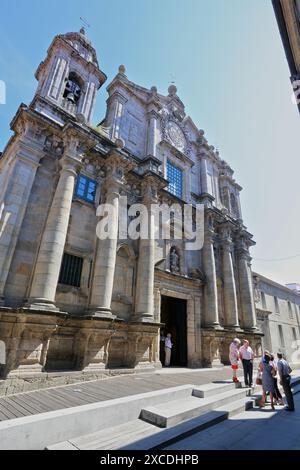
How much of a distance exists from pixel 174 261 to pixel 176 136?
10.8m

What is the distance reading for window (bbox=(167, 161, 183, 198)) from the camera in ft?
57.1

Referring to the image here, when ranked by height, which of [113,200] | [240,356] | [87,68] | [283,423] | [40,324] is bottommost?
[283,423]

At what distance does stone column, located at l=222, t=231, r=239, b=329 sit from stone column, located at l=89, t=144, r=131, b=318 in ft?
32.9

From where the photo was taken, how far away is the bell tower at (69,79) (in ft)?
39.3

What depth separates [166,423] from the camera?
4773 mm

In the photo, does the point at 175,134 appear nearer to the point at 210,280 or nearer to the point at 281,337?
the point at 210,280

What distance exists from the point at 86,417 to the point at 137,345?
6652mm

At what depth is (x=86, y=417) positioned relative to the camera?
14.2 ft

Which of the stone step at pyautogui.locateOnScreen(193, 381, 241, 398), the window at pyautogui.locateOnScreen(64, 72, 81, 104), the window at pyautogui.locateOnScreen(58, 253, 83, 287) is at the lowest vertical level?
the stone step at pyautogui.locateOnScreen(193, 381, 241, 398)

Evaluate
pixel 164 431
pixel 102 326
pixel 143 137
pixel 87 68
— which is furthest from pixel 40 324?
pixel 87 68

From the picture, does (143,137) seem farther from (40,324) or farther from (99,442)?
(99,442)

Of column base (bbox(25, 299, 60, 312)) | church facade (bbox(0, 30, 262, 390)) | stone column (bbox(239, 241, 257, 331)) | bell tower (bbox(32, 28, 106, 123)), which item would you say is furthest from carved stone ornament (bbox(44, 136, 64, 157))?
stone column (bbox(239, 241, 257, 331))

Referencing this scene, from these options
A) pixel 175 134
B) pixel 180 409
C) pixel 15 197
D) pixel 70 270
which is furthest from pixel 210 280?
pixel 15 197

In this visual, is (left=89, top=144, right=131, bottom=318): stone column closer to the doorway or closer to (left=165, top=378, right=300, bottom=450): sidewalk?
(left=165, top=378, right=300, bottom=450): sidewalk
